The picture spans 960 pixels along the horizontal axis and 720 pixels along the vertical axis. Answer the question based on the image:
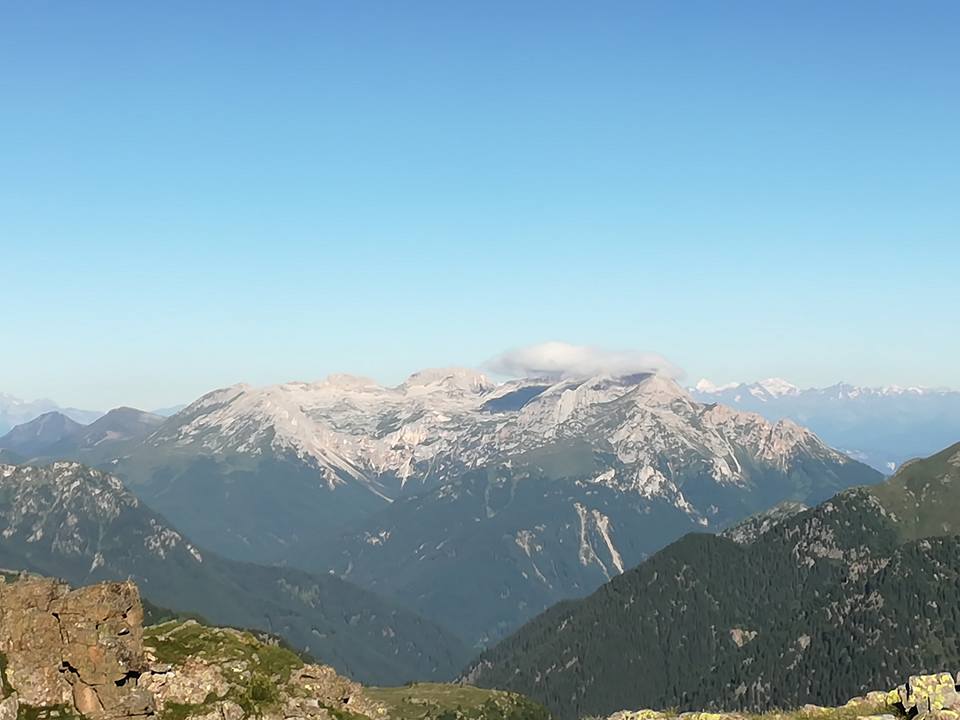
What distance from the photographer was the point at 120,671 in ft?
288

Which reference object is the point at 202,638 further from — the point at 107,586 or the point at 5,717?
the point at 5,717

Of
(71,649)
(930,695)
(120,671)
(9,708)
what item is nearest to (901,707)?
(930,695)

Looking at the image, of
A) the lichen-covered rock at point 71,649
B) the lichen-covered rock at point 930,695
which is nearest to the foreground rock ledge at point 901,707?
the lichen-covered rock at point 930,695

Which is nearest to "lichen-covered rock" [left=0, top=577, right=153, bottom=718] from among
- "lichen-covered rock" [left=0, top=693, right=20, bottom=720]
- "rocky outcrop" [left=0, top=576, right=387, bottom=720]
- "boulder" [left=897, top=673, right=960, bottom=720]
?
"rocky outcrop" [left=0, top=576, right=387, bottom=720]

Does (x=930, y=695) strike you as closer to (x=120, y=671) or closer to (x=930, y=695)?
(x=930, y=695)

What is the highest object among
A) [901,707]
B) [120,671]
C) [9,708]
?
[9,708]

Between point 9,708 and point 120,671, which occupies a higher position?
point 9,708

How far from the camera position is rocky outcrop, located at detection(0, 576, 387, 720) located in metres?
84.9

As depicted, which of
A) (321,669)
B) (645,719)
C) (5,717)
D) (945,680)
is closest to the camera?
(945,680)

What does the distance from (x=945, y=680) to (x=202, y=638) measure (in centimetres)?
8603

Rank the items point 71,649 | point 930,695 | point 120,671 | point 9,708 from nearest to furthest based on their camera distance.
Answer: point 930,695
point 9,708
point 71,649
point 120,671

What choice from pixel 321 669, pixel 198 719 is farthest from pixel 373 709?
pixel 198 719

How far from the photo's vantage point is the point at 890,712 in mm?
63125

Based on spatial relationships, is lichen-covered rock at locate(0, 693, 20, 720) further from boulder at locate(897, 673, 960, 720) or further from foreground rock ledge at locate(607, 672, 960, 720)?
boulder at locate(897, 673, 960, 720)
